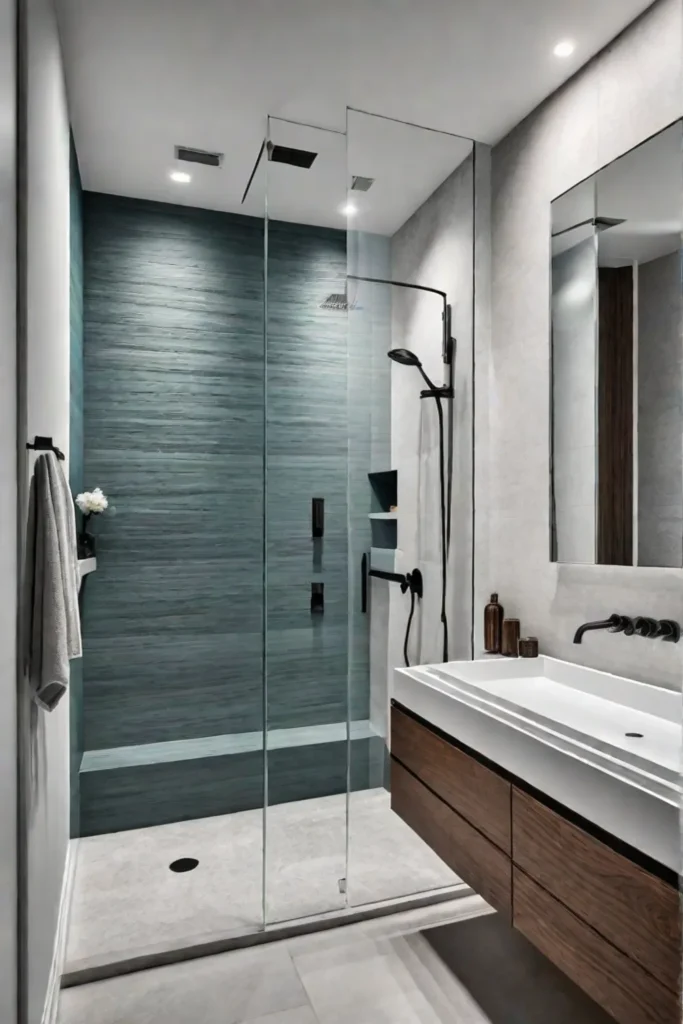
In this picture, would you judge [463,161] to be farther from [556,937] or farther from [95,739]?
[95,739]

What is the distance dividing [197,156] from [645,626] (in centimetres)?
225

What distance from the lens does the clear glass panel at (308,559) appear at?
2.18 m

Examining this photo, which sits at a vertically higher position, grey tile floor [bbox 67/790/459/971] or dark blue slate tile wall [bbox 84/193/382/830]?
dark blue slate tile wall [bbox 84/193/382/830]

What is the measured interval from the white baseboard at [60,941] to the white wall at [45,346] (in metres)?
0.06

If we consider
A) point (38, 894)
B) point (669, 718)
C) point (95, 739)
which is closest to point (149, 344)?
point (95, 739)

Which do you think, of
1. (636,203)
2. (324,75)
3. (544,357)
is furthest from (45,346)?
(636,203)

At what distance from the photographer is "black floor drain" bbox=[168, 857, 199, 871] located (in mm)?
2395

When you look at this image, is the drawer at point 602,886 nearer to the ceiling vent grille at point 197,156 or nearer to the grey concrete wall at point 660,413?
the grey concrete wall at point 660,413

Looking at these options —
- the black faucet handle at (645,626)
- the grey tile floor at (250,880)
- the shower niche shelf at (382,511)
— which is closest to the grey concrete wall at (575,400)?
the black faucet handle at (645,626)

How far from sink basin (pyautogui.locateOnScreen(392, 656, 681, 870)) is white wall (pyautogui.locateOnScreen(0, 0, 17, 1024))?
1.01m

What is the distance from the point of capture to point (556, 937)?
51.9 inches

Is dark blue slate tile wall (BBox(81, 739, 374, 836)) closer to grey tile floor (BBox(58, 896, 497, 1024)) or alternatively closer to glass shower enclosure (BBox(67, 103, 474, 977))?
glass shower enclosure (BBox(67, 103, 474, 977))

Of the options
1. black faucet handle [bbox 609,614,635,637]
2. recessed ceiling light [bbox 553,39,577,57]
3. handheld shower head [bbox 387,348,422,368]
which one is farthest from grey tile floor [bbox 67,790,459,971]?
recessed ceiling light [bbox 553,39,577,57]

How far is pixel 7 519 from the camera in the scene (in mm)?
1166
